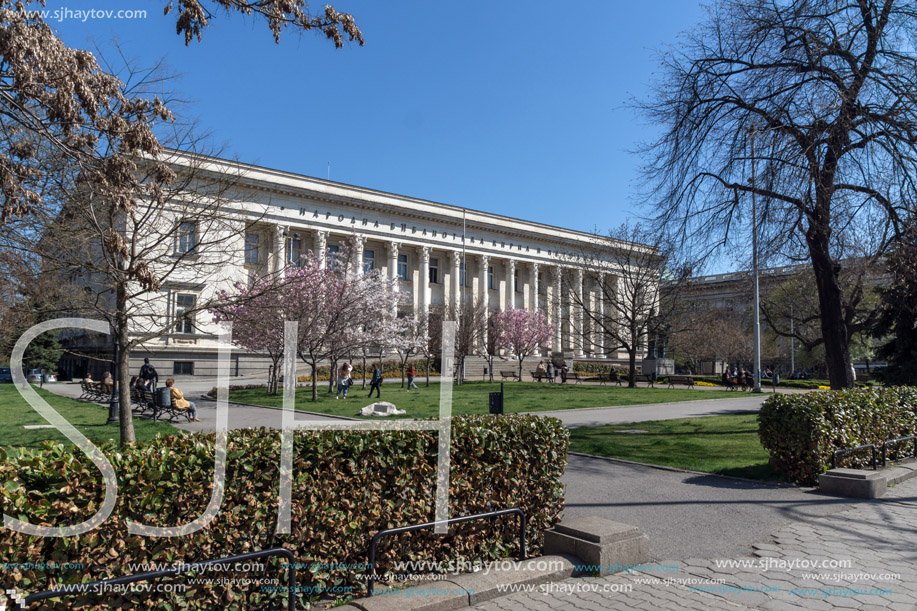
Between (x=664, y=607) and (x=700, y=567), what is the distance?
4.09 ft

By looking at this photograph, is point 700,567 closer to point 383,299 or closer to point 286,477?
point 286,477

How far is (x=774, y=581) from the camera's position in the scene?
5727 mm

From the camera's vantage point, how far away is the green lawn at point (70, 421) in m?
13.6

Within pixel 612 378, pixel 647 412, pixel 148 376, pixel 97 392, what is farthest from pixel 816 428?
pixel 612 378

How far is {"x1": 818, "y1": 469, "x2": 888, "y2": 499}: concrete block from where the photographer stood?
29.6ft

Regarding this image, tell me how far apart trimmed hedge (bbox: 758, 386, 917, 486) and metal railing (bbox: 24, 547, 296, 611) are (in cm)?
862

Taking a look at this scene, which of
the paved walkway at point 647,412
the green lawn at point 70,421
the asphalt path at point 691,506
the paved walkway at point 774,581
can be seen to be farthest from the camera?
the paved walkway at point 647,412

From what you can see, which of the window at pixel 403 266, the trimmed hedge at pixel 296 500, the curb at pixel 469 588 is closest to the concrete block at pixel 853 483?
the trimmed hedge at pixel 296 500

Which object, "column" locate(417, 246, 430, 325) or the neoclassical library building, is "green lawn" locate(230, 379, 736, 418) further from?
"column" locate(417, 246, 430, 325)

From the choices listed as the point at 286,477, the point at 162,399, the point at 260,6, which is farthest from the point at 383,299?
the point at 286,477

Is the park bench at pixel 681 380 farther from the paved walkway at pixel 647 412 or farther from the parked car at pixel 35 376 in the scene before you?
the parked car at pixel 35 376

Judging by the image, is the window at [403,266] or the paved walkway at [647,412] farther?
the window at [403,266]

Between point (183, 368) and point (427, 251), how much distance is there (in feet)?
84.5

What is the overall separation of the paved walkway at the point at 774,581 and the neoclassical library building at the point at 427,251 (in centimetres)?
3479
